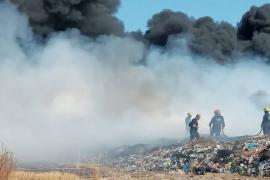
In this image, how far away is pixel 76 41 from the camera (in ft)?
147

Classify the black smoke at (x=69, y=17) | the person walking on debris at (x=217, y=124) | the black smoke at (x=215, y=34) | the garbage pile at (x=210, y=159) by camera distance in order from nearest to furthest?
1. the garbage pile at (x=210, y=159)
2. the person walking on debris at (x=217, y=124)
3. the black smoke at (x=69, y=17)
4. the black smoke at (x=215, y=34)

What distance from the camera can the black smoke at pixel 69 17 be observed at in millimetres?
43975

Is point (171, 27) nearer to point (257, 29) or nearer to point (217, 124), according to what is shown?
point (257, 29)

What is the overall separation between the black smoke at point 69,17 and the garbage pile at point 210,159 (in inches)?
752

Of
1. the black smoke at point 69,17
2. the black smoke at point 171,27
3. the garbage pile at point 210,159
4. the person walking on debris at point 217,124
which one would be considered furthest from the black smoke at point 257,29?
the garbage pile at point 210,159

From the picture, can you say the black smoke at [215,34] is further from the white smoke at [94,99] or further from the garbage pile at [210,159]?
the garbage pile at [210,159]

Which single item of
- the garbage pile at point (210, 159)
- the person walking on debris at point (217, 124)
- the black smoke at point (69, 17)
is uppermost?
the black smoke at point (69, 17)

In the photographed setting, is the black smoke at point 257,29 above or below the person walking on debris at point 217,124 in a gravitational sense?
above

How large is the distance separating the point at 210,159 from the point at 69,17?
1042 inches

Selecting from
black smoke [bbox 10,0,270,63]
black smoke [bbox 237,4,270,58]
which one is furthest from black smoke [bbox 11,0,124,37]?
black smoke [bbox 237,4,270,58]

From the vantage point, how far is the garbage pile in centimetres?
1898

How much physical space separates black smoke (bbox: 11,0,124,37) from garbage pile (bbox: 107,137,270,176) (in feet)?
62.7

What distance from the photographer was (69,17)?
45625 mm

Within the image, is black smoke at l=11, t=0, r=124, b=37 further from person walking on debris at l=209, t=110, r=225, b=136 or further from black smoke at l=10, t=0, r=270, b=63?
person walking on debris at l=209, t=110, r=225, b=136
